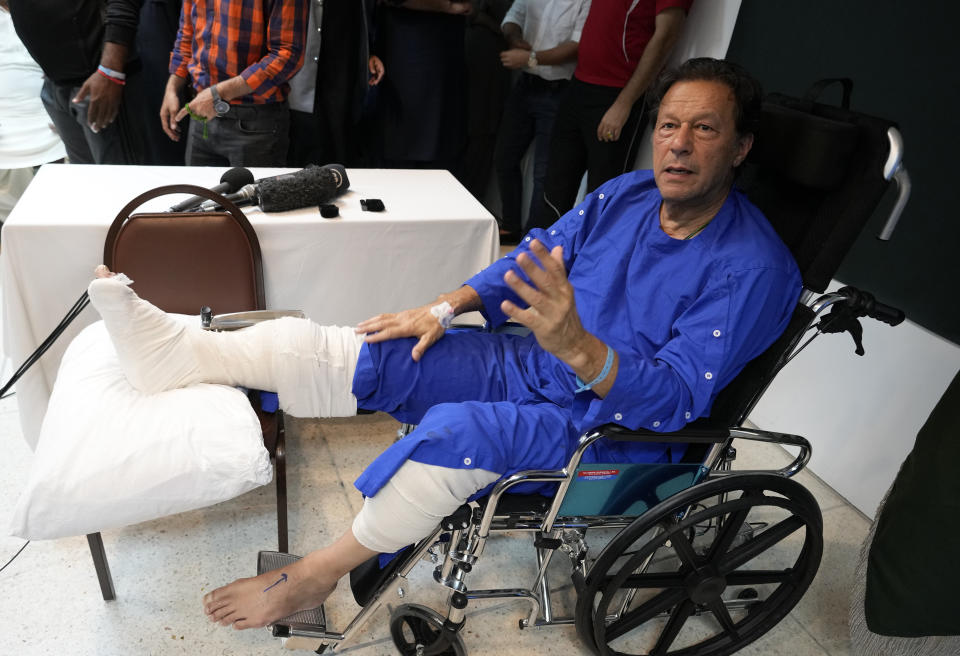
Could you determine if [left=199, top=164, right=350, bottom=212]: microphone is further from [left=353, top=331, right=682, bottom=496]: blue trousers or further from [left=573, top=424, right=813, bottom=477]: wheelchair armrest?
[left=573, top=424, right=813, bottom=477]: wheelchair armrest

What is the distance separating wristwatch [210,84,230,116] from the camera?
2.09m

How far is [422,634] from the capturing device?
1349 mm

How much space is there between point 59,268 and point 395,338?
87 cm

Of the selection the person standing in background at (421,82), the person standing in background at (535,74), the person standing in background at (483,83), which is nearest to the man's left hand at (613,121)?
the person standing in background at (535,74)

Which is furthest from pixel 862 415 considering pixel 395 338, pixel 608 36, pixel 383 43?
pixel 383 43

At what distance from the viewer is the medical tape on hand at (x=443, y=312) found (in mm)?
1487

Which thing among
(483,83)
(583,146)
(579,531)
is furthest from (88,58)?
(579,531)

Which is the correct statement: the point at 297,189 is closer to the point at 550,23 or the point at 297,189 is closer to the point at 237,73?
the point at 237,73

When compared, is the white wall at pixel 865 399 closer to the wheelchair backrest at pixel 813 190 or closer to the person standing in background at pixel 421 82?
the wheelchair backrest at pixel 813 190

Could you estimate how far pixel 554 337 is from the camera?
3.38 feet

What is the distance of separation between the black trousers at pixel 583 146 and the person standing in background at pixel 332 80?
0.81 meters

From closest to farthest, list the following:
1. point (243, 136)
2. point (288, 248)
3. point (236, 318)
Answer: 1. point (236, 318)
2. point (288, 248)
3. point (243, 136)

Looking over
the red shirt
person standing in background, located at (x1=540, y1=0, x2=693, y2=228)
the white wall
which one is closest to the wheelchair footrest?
the white wall

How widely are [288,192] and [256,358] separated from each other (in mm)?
586
